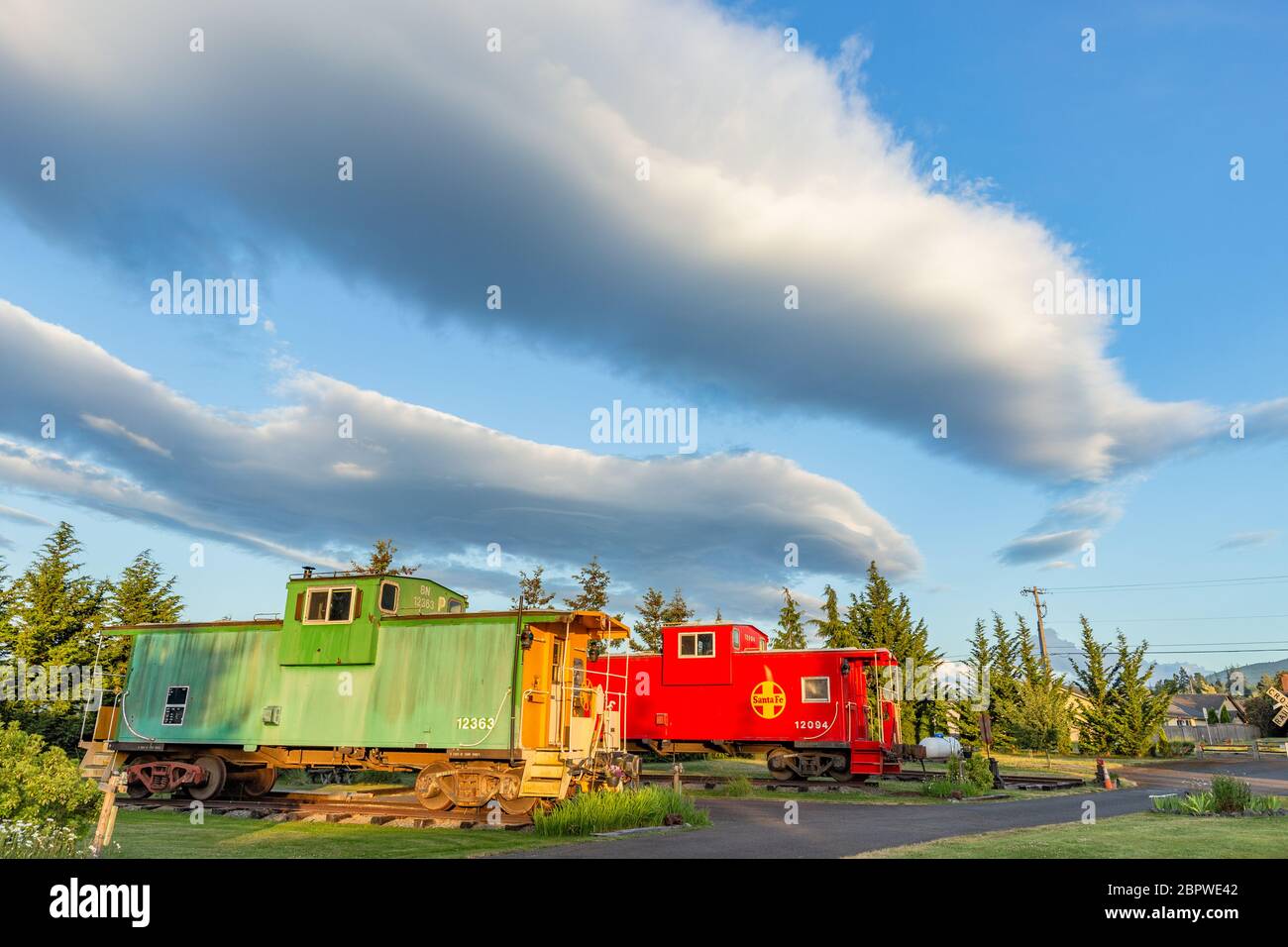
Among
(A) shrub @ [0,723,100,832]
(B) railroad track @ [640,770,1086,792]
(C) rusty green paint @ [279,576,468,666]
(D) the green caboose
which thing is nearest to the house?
(B) railroad track @ [640,770,1086,792]

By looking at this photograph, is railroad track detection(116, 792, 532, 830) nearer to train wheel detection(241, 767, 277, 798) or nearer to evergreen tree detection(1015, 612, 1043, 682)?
train wheel detection(241, 767, 277, 798)

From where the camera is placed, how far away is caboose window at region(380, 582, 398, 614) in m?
18.7

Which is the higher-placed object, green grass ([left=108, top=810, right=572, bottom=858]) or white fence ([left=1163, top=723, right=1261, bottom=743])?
green grass ([left=108, top=810, right=572, bottom=858])

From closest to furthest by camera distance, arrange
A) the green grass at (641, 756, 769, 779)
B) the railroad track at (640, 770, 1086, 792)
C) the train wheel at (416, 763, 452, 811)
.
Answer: the train wheel at (416, 763, 452, 811), the railroad track at (640, 770, 1086, 792), the green grass at (641, 756, 769, 779)

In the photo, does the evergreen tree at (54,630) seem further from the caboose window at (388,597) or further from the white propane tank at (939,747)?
the white propane tank at (939,747)

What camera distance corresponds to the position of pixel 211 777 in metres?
20.0

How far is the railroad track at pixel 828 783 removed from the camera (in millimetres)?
25203

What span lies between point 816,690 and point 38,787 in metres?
22.1

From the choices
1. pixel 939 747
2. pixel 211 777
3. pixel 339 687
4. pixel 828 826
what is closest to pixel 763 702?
pixel 828 826

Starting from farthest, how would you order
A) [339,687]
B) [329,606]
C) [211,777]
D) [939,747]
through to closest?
[939,747] → [211,777] → [329,606] → [339,687]

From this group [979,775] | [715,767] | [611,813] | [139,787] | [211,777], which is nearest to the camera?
[611,813]

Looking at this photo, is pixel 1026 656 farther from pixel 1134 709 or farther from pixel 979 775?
pixel 979 775

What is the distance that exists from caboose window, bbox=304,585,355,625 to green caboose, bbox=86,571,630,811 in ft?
0.11
